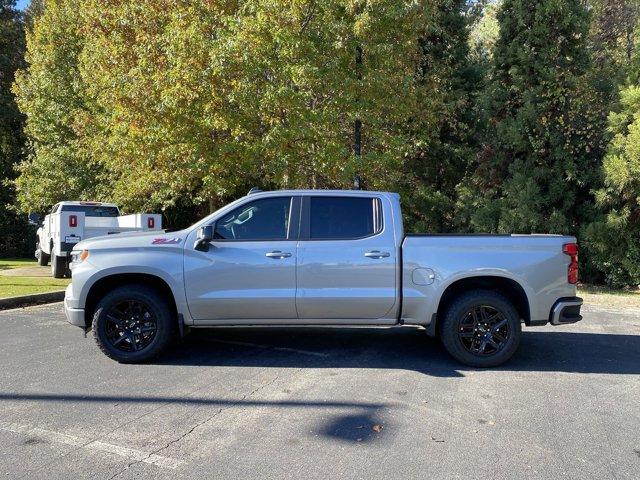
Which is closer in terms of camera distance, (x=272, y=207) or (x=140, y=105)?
(x=272, y=207)

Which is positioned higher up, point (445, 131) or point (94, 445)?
point (445, 131)

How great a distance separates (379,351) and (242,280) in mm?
1970

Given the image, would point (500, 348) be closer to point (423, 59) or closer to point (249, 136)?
point (249, 136)

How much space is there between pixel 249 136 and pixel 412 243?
8.55 meters

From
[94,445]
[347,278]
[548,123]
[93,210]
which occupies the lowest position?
[94,445]

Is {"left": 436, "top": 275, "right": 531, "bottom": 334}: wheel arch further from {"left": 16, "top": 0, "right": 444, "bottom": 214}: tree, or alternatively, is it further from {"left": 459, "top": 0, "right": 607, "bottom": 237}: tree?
{"left": 459, "top": 0, "right": 607, "bottom": 237}: tree

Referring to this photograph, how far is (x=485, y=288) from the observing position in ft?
20.4

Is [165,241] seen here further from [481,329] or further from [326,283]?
[481,329]

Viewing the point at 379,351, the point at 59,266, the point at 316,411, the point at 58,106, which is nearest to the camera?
the point at 316,411

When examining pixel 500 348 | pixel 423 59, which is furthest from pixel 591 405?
pixel 423 59

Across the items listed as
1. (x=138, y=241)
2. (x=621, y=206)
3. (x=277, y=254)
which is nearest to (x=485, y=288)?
(x=277, y=254)

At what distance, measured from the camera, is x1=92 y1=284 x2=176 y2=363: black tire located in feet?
19.9

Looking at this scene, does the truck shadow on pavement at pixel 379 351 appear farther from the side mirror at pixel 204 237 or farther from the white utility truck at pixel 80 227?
the white utility truck at pixel 80 227

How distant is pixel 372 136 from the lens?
14438 millimetres
